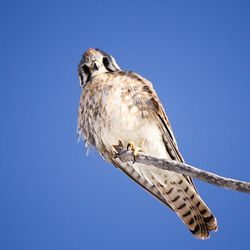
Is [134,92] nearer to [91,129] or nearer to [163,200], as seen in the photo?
[91,129]

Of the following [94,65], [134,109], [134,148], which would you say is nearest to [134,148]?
[134,148]

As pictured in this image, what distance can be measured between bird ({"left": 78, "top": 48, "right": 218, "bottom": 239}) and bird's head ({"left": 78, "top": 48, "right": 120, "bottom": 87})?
142 millimetres

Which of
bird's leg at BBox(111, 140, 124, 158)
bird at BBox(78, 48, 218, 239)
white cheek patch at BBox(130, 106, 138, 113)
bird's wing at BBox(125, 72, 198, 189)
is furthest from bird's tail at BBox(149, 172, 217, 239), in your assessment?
white cheek patch at BBox(130, 106, 138, 113)

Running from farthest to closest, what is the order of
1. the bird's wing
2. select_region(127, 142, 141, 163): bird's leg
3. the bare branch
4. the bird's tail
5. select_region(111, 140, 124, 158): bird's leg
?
the bird's wing < select_region(111, 140, 124, 158): bird's leg < select_region(127, 142, 141, 163): bird's leg < the bird's tail < the bare branch

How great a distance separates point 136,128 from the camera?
4.57 m

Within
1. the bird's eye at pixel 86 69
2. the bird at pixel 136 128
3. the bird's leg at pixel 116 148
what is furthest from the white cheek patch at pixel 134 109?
the bird's eye at pixel 86 69

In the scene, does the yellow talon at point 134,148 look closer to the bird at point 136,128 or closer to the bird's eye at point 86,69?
the bird at point 136,128

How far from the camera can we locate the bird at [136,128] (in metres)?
4.53

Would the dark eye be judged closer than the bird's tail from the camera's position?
No

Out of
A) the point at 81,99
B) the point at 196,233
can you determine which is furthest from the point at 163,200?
the point at 81,99

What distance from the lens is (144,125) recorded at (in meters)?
4.59

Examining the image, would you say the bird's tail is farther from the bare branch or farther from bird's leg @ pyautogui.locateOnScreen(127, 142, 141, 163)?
the bare branch

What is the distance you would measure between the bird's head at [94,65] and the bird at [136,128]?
0.14 m

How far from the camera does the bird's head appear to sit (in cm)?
497
